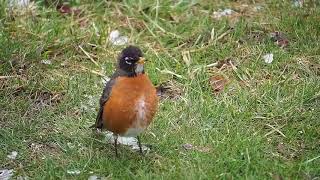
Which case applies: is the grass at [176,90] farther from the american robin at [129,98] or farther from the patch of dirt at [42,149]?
the american robin at [129,98]

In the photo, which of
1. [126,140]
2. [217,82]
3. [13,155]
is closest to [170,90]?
[217,82]

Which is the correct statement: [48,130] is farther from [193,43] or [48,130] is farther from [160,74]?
[193,43]

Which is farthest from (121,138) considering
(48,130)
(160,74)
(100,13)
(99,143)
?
(100,13)

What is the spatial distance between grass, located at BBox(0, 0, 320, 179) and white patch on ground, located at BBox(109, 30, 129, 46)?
0.21 feet

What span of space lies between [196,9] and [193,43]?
710mm

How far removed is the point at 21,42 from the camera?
6.00m

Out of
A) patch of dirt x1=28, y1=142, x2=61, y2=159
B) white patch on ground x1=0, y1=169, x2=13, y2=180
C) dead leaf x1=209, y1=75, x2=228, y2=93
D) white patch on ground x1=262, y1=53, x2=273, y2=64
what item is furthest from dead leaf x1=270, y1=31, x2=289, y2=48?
white patch on ground x1=0, y1=169, x2=13, y2=180

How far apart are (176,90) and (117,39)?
115 cm

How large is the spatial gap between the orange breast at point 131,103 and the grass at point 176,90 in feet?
1.03

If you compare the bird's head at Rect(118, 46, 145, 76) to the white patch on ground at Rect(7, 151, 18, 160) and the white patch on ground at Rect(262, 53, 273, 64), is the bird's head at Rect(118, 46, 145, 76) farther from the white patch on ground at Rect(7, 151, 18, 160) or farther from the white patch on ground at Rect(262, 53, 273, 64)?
the white patch on ground at Rect(262, 53, 273, 64)

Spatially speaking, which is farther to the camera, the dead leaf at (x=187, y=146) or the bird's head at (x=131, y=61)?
the dead leaf at (x=187, y=146)

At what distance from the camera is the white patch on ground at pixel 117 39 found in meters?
6.29

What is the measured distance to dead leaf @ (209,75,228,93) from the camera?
5.47 metres

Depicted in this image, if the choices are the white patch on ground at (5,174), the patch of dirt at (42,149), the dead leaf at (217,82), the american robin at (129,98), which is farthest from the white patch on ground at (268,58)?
the white patch on ground at (5,174)
